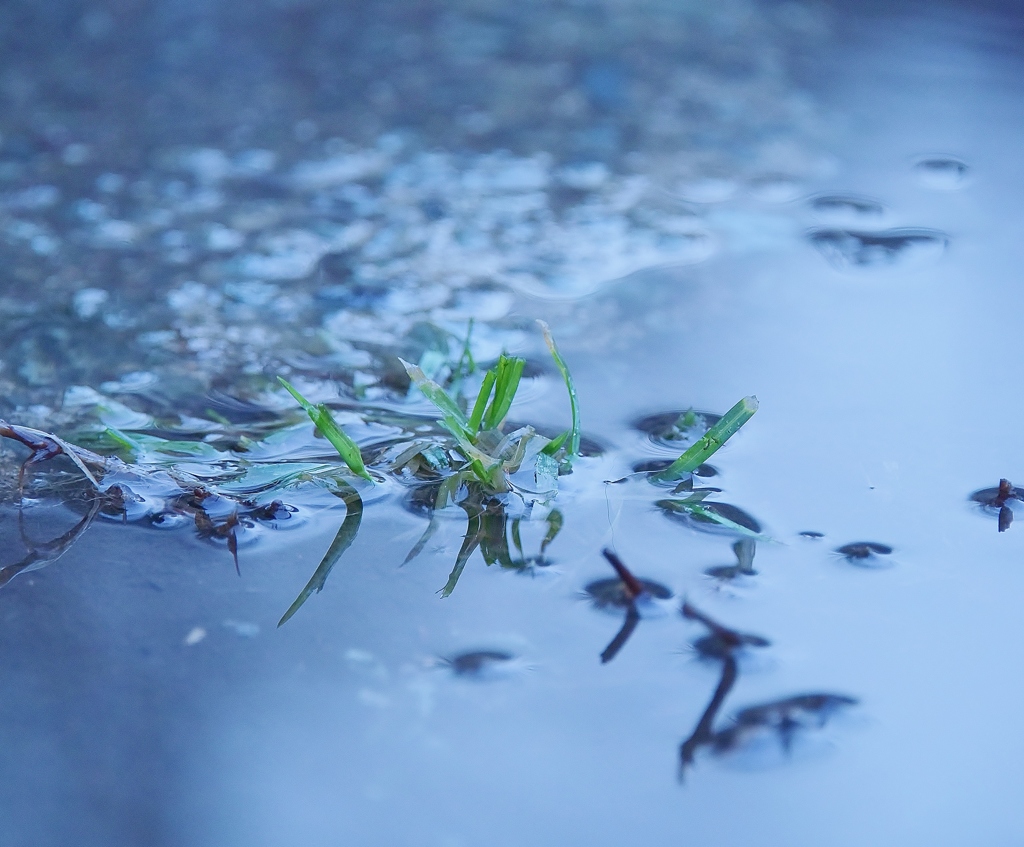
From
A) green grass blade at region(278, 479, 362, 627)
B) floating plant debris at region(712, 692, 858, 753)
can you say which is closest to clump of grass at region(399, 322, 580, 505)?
A: green grass blade at region(278, 479, 362, 627)

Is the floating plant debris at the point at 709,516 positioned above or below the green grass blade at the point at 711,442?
below

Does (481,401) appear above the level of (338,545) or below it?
above

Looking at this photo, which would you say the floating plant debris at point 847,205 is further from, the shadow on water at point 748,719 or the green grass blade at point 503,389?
the shadow on water at point 748,719

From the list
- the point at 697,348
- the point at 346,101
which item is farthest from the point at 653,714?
the point at 346,101

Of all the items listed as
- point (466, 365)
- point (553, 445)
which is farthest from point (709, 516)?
point (466, 365)

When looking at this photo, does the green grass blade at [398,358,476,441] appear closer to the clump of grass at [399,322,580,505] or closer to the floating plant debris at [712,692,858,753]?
the clump of grass at [399,322,580,505]

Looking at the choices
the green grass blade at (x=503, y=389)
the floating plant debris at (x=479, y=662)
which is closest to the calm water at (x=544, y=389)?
the floating plant debris at (x=479, y=662)

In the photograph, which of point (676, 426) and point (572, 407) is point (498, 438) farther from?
point (676, 426)
